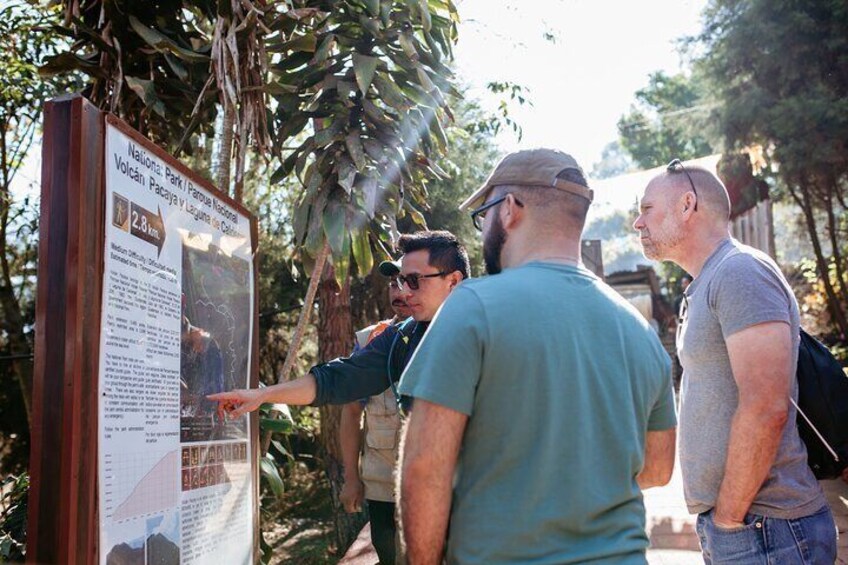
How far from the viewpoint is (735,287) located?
2645 mm

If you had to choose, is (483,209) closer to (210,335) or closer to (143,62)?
(210,335)

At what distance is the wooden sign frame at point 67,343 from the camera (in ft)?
6.26

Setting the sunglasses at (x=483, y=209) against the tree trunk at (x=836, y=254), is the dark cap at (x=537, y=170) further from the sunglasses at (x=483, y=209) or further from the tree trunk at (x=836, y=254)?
the tree trunk at (x=836, y=254)

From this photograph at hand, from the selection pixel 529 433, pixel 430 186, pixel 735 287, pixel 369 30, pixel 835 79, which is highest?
pixel 835 79

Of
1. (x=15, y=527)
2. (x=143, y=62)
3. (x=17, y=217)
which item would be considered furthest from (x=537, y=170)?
(x=17, y=217)

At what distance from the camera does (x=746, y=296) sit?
261 centimetres

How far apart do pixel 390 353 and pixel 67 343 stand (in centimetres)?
190

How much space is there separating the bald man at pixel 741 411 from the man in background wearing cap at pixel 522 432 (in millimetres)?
775

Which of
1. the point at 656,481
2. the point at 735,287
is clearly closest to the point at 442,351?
the point at 656,481

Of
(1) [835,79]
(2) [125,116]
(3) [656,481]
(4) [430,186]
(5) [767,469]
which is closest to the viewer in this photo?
(3) [656,481]

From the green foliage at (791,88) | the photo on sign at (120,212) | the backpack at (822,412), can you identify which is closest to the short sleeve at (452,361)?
the photo on sign at (120,212)

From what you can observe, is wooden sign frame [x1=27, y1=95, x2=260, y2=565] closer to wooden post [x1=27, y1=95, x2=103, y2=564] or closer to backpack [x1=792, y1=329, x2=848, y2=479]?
wooden post [x1=27, y1=95, x2=103, y2=564]

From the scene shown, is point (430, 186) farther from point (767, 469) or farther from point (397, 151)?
point (767, 469)

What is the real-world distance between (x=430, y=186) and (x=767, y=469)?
8309mm
